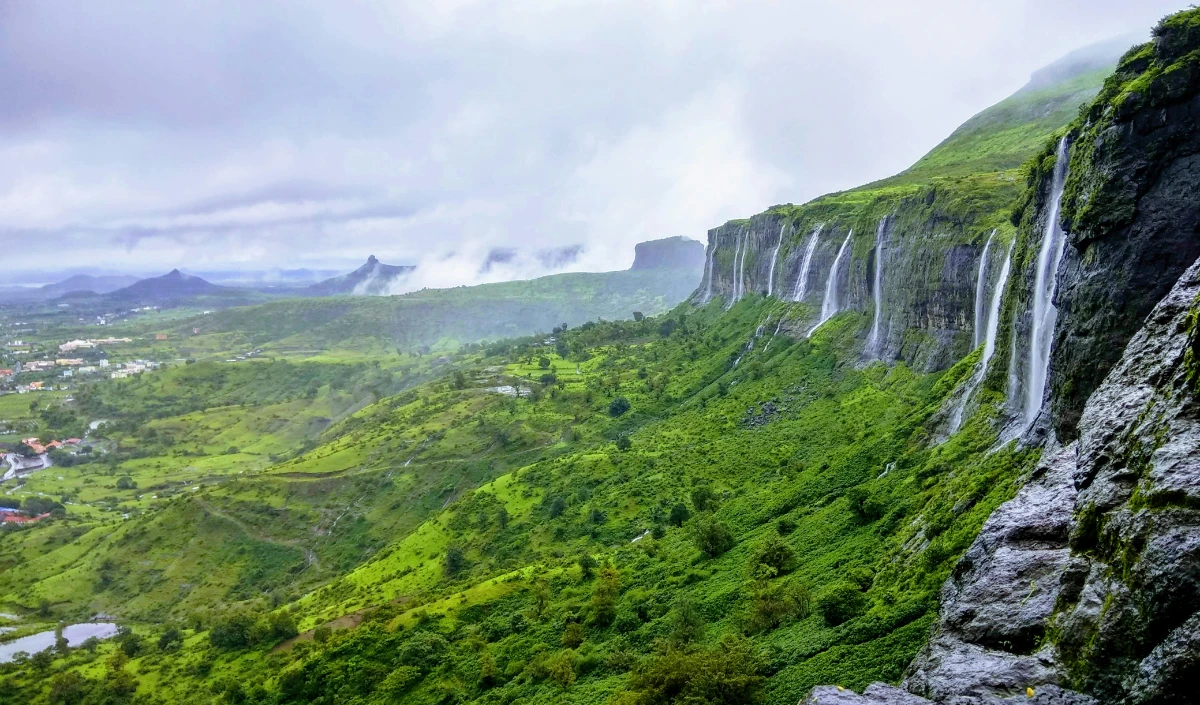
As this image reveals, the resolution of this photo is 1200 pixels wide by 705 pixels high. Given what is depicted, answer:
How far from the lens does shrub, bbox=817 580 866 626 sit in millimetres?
27344

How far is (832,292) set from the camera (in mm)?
92875

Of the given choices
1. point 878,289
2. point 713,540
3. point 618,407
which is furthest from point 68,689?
point 878,289

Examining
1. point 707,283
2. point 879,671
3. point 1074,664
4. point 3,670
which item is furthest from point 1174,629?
point 707,283

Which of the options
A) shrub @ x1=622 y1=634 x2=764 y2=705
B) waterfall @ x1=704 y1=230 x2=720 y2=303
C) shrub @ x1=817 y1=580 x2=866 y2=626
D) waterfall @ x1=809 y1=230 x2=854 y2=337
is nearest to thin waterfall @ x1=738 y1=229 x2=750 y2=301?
waterfall @ x1=704 y1=230 x2=720 y2=303

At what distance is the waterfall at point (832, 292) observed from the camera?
3585 inches

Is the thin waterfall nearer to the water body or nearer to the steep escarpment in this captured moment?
the steep escarpment

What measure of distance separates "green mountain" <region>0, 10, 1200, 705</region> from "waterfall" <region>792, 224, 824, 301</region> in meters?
0.55

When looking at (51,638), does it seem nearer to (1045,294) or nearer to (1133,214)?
(1045,294)

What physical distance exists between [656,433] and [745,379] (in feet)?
54.4

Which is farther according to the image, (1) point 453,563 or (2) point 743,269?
(2) point 743,269

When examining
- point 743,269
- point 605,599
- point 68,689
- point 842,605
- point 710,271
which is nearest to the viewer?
point 842,605

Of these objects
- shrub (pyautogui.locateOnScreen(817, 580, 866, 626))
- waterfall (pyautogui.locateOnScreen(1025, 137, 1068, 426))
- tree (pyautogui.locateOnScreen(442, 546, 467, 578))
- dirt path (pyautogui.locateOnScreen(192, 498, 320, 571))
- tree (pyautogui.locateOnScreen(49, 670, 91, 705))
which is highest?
waterfall (pyautogui.locateOnScreen(1025, 137, 1068, 426))

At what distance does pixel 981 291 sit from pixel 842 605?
35721 millimetres

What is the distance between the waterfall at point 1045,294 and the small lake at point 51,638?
112436 millimetres
